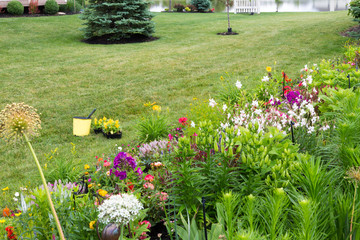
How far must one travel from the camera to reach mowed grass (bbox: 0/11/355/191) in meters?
5.52

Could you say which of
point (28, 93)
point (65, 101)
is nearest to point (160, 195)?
point (65, 101)

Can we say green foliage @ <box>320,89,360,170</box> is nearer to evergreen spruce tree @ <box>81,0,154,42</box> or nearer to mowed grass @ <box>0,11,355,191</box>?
mowed grass @ <box>0,11,355,191</box>

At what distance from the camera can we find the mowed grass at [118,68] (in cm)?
552

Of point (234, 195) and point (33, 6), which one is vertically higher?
point (33, 6)

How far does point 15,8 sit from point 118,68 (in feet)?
30.8

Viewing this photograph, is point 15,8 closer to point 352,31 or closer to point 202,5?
point 202,5

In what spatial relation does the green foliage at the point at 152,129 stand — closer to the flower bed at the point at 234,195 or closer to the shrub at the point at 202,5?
the flower bed at the point at 234,195

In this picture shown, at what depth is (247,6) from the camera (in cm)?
2138

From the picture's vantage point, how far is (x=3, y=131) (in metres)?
1.70

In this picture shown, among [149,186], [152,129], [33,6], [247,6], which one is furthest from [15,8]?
[149,186]

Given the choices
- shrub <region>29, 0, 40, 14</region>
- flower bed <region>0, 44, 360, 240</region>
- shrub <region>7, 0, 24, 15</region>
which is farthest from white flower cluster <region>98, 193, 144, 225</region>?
shrub <region>29, 0, 40, 14</region>

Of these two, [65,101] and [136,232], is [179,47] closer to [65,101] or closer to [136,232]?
[65,101]

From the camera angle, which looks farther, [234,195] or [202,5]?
[202,5]

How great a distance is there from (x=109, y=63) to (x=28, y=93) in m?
2.78
